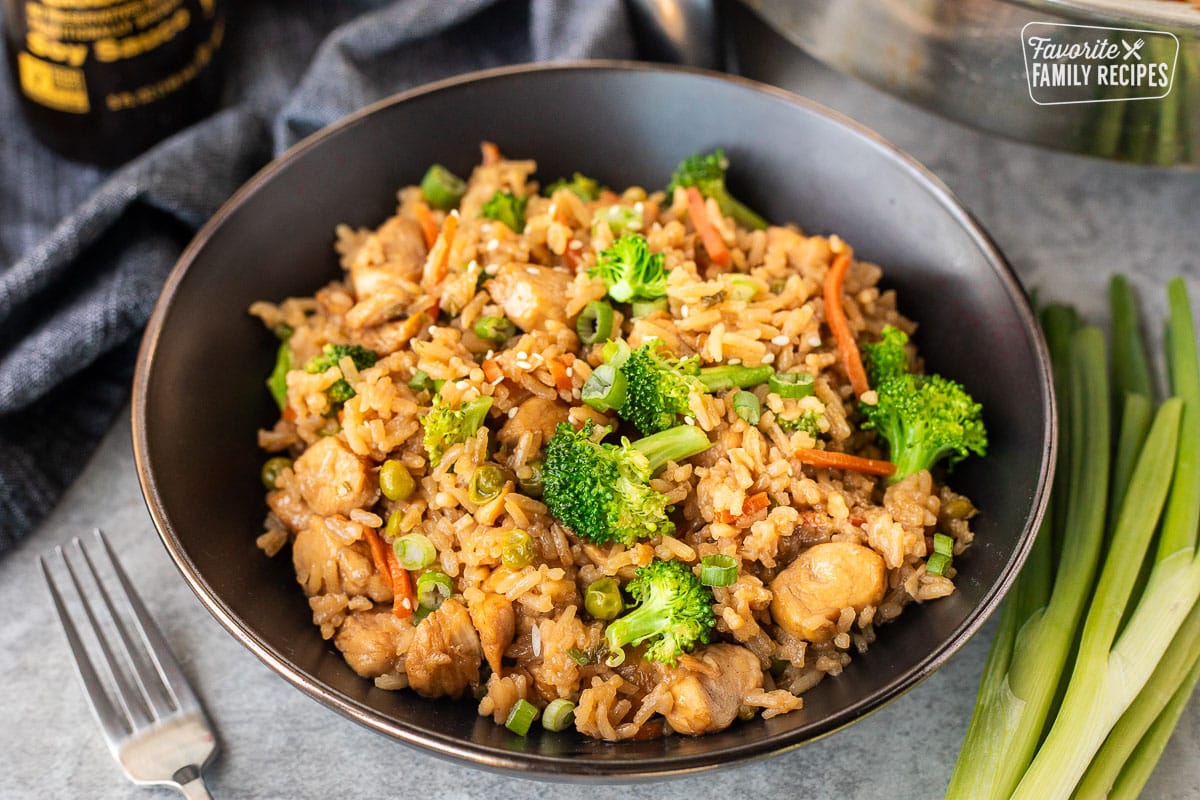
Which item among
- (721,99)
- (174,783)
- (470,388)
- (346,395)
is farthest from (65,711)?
(721,99)

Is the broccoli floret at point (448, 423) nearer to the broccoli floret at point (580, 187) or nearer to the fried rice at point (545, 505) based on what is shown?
the fried rice at point (545, 505)

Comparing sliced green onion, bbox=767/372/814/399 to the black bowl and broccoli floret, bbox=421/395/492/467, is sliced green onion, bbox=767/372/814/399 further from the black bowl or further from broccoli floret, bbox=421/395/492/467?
broccoli floret, bbox=421/395/492/467

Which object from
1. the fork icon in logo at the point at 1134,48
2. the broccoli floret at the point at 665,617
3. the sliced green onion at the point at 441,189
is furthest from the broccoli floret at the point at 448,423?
the fork icon in logo at the point at 1134,48

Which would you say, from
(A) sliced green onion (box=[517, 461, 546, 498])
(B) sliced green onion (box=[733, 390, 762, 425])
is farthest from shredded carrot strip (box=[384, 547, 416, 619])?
(B) sliced green onion (box=[733, 390, 762, 425])

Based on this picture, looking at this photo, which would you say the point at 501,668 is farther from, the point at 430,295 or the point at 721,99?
the point at 721,99

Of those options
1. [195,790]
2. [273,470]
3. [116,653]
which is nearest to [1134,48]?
[273,470]

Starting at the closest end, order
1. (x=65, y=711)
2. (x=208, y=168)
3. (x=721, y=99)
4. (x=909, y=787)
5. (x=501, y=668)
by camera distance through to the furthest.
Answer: (x=501, y=668), (x=909, y=787), (x=65, y=711), (x=721, y=99), (x=208, y=168)
